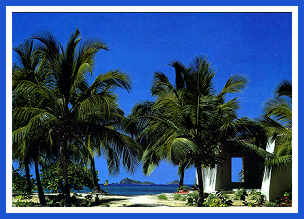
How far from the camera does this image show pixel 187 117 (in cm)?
1202

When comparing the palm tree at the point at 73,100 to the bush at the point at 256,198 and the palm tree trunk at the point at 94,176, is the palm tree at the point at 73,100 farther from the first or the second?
the bush at the point at 256,198

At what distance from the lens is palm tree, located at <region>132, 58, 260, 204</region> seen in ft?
39.2

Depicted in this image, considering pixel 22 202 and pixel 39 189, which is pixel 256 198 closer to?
pixel 39 189

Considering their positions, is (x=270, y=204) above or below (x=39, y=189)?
below

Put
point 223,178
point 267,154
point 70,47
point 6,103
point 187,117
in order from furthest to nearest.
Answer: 1. point 223,178
2. point 267,154
3. point 187,117
4. point 70,47
5. point 6,103

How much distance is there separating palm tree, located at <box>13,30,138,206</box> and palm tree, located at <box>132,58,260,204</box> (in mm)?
1214

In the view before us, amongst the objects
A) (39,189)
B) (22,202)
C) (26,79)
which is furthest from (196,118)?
(22,202)

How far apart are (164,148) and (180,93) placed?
6.22 ft

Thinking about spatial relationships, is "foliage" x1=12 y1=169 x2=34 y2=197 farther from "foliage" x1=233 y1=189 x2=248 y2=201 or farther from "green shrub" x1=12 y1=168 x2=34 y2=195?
"foliage" x1=233 y1=189 x2=248 y2=201

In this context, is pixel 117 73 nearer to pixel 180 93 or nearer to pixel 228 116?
pixel 180 93

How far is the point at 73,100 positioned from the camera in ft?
36.8

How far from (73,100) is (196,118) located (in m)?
3.44

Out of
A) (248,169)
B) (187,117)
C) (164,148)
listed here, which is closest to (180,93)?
(187,117)

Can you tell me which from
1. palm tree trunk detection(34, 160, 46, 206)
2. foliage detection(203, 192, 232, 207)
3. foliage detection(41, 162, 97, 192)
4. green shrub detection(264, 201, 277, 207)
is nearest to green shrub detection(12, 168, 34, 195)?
palm tree trunk detection(34, 160, 46, 206)
